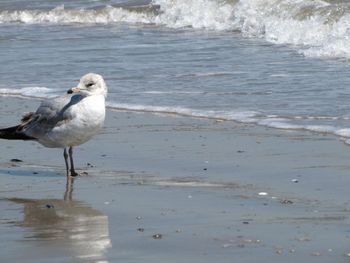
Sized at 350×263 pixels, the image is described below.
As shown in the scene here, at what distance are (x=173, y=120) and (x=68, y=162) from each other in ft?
6.40

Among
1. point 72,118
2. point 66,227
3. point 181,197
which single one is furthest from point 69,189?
point 66,227

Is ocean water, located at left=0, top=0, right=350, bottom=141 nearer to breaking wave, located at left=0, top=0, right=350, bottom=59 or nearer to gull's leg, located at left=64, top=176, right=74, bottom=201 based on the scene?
breaking wave, located at left=0, top=0, right=350, bottom=59

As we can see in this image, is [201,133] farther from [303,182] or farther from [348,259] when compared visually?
[348,259]

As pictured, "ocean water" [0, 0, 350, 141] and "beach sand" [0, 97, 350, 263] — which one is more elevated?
"beach sand" [0, 97, 350, 263]

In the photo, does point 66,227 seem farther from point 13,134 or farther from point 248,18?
point 248,18

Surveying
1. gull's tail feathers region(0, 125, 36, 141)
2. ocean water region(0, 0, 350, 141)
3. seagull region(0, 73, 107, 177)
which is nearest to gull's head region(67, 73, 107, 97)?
seagull region(0, 73, 107, 177)

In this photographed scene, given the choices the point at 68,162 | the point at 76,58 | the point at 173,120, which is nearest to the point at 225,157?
the point at 68,162

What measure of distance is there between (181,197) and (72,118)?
54.7 inches

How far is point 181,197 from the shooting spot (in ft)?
22.2

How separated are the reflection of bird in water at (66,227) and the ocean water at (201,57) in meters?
2.78

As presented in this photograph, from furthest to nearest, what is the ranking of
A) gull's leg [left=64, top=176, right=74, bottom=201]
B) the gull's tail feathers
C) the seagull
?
1. the gull's tail feathers
2. the seagull
3. gull's leg [left=64, top=176, right=74, bottom=201]

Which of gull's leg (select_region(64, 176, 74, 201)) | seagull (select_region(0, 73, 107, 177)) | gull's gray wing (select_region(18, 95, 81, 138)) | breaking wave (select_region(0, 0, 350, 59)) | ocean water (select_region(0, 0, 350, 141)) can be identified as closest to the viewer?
gull's leg (select_region(64, 176, 74, 201))

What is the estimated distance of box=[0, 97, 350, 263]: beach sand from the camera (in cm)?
544

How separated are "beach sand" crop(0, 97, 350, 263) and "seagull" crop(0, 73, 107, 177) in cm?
21
